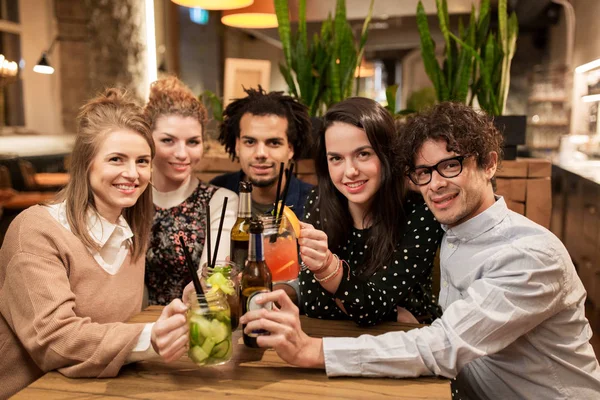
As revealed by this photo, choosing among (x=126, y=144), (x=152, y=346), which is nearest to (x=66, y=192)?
(x=126, y=144)

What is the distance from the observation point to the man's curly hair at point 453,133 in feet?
4.47

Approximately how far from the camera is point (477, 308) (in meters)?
1.18

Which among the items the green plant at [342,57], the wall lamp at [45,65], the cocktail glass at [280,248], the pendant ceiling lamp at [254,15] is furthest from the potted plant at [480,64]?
the wall lamp at [45,65]

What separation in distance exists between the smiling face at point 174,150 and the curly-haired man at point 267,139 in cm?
25

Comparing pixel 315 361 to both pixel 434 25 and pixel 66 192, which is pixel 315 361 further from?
pixel 434 25

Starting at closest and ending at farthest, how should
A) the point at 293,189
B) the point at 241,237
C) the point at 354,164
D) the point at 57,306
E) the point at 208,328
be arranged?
1. the point at 208,328
2. the point at 57,306
3. the point at 241,237
4. the point at 354,164
5. the point at 293,189

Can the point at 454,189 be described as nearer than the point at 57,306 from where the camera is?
No

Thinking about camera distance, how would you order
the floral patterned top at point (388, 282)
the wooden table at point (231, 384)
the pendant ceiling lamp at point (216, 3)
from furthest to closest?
the pendant ceiling lamp at point (216, 3) → the floral patterned top at point (388, 282) → the wooden table at point (231, 384)

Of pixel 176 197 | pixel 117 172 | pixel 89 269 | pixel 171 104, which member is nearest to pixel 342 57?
pixel 171 104

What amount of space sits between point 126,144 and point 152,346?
61cm

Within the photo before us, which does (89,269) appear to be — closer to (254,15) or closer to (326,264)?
(326,264)

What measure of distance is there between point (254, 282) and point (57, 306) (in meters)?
0.46

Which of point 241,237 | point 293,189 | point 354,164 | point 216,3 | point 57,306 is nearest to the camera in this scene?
point 57,306

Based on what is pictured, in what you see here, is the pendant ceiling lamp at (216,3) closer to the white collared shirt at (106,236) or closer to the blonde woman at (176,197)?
the blonde woman at (176,197)
